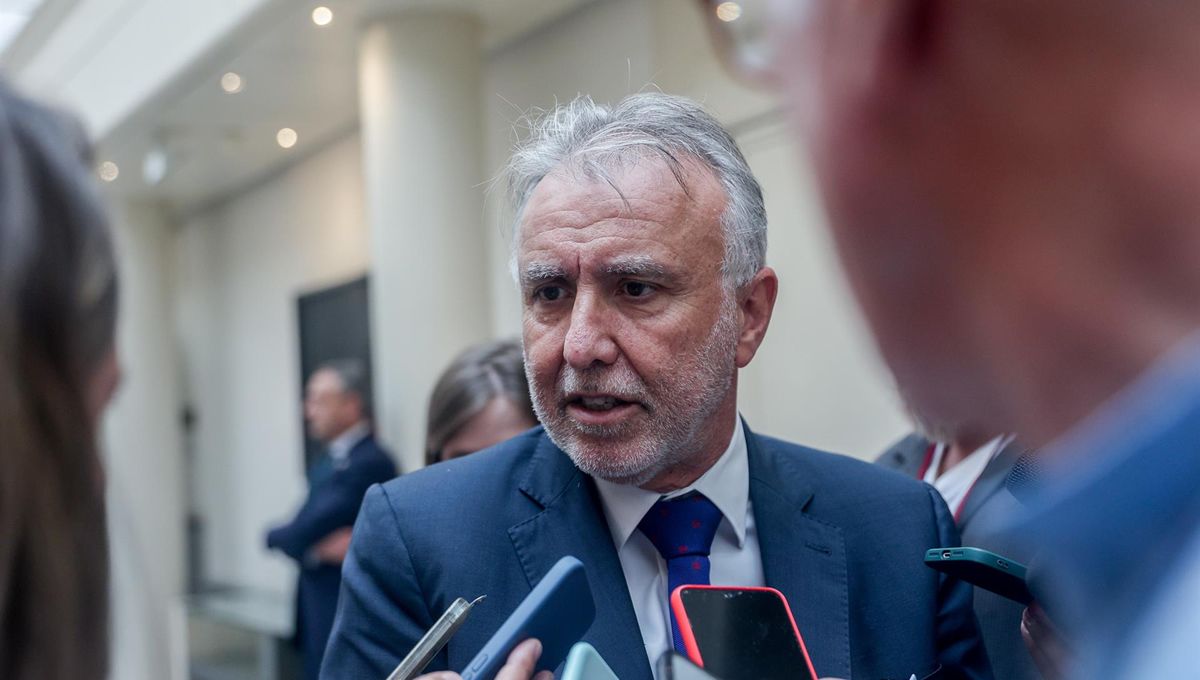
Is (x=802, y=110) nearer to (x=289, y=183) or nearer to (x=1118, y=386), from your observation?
(x=1118, y=386)

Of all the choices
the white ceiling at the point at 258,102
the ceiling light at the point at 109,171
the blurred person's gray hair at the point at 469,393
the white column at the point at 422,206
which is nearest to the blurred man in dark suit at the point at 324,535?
the white column at the point at 422,206

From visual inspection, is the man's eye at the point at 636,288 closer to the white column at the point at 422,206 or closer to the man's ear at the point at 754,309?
the man's ear at the point at 754,309

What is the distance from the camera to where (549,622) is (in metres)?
1.32

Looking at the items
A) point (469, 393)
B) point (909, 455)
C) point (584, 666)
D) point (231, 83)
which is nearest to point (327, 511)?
point (469, 393)

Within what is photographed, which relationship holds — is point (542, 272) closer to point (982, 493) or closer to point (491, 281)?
point (982, 493)

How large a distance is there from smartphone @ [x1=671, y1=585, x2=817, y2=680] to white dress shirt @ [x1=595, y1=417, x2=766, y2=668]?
12.4 inches

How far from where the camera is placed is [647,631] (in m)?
1.69

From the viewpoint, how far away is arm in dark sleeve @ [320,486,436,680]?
5.36 ft

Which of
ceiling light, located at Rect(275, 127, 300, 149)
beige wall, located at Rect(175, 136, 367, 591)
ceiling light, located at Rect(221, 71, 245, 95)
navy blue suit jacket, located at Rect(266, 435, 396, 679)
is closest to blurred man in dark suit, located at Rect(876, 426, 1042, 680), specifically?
navy blue suit jacket, located at Rect(266, 435, 396, 679)

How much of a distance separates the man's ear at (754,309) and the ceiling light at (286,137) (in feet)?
Answer: 25.8

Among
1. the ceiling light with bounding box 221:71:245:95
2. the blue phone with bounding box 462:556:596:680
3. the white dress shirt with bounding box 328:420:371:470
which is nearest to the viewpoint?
the blue phone with bounding box 462:556:596:680

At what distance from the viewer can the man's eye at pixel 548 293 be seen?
181 cm

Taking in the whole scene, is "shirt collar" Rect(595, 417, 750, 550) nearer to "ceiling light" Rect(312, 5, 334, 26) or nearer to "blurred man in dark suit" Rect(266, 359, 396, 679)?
"blurred man in dark suit" Rect(266, 359, 396, 679)

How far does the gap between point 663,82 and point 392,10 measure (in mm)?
1851
